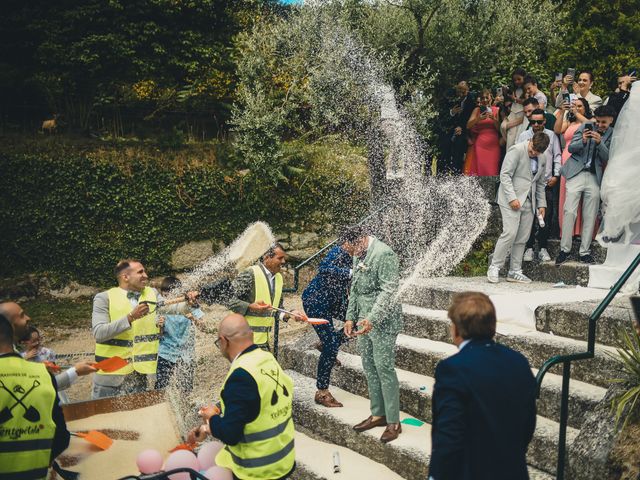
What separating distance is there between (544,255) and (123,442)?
5946mm

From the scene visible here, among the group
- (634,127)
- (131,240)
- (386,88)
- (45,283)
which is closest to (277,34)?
(386,88)

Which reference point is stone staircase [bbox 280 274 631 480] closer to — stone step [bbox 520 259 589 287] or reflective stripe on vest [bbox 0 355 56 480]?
stone step [bbox 520 259 589 287]

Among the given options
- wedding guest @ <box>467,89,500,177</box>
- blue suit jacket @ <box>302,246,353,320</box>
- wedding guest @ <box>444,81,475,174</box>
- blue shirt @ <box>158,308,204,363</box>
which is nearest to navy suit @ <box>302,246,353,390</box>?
blue suit jacket @ <box>302,246,353,320</box>

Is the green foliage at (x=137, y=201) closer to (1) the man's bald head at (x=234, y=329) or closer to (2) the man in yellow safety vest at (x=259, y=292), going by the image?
(2) the man in yellow safety vest at (x=259, y=292)

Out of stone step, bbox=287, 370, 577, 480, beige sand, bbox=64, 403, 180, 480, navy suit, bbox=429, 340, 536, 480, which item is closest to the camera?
navy suit, bbox=429, 340, 536, 480

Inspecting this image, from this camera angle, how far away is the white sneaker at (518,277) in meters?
8.44

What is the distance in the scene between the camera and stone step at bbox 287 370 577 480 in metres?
5.05

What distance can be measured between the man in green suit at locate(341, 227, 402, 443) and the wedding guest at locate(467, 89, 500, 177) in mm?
5086

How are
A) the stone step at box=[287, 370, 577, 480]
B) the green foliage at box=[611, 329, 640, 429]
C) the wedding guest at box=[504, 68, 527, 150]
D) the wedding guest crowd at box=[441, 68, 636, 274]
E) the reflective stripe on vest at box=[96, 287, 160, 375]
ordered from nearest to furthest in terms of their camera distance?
the green foliage at box=[611, 329, 640, 429] → the stone step at box=[287, 370, 577, 480] → the reflective stripe on vest at box=[96, 287, 160, 375] → the wedding guest crowd at box=[441, 68, 636, 274] → the wedding guest at box=[504, 68, 527, 150]

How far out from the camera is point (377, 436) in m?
5.78

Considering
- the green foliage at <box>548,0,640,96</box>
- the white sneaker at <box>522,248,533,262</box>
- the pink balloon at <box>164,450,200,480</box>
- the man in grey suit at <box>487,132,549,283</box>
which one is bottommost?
the pink balloon at <box>164,450,200,480</box>

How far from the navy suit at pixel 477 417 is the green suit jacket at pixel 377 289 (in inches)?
94.7

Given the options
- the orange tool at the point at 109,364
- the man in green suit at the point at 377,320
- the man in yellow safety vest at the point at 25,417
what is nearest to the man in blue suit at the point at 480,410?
the man in yellow safety vest at the point at 25,417

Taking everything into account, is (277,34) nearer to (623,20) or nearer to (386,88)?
(386,88)
